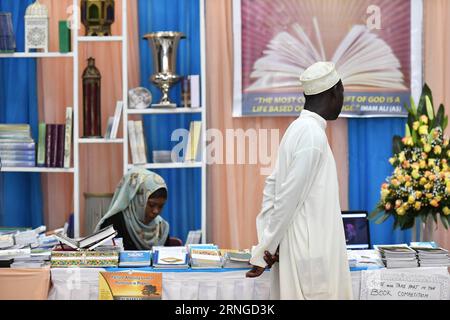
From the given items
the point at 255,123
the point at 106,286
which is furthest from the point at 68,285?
the point at 255,123

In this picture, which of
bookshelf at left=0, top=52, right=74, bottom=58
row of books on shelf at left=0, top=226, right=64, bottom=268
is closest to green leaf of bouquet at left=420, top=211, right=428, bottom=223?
row of books on shelf at left=0, top=226, right=64, bottom=268

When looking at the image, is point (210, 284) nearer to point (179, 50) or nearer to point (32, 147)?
point (32, 147)

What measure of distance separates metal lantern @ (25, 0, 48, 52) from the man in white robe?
2.78 meters

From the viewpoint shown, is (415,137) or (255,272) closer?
(255,272)

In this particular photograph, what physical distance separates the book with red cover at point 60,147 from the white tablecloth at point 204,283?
1856 millimetres

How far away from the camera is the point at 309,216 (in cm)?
337

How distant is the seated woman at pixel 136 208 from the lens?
15.6ft

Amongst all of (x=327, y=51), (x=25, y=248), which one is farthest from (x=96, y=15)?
(x=25, y=248)

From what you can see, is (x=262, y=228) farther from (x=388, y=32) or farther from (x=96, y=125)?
(x=388, y=32)

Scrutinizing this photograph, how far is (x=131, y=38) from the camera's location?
235 inches

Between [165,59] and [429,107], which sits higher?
[165,59]

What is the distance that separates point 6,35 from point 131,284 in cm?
256

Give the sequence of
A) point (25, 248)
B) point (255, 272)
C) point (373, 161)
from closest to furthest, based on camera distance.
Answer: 1. point (255, 272)
2. point (25, 248)
3. point (373, 161)

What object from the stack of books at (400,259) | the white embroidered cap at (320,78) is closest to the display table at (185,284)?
the stack of books at (400,259)
